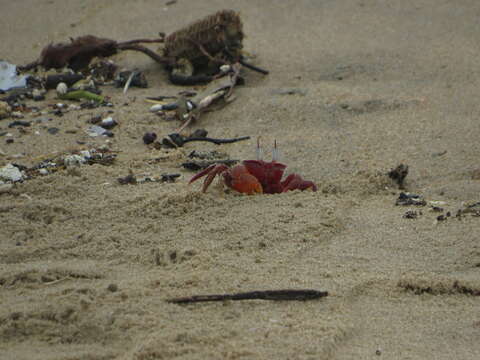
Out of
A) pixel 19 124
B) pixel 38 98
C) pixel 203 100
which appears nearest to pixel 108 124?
pixel 19 124

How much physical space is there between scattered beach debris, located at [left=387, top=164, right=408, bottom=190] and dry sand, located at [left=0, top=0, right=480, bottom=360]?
0.06 meters

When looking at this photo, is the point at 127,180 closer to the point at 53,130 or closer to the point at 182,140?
the point at 182,140

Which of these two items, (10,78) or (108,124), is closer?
(108,124)

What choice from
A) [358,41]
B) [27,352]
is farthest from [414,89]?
[27,352]

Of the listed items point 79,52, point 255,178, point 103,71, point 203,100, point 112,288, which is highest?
point 79,52

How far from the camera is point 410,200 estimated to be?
334 cm

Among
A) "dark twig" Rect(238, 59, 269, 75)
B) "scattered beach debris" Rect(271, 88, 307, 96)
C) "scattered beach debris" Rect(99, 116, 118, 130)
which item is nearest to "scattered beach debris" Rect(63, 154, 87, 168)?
"scattered beach debris" Rect(99, 116, 118, 130)

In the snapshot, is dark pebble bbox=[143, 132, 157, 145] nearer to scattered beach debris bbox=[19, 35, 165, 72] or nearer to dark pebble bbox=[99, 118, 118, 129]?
dark pebble bbox=[99, 118, 118, 129]

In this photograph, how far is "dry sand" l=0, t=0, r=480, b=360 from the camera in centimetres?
216

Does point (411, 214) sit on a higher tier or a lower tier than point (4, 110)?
lower

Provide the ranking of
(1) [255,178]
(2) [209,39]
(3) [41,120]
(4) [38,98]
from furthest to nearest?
(2) [209,39] < (4) [38,98] < (3) [41,120] < (1) [255,178]

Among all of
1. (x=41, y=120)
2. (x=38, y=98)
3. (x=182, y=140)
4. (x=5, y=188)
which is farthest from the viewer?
(x=38, y=98)

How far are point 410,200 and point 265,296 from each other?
1.32m

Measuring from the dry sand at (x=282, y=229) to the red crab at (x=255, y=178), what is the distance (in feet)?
0.27
